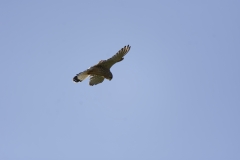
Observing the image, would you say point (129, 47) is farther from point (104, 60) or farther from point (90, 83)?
point (90, 83)

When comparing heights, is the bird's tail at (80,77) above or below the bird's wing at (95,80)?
below

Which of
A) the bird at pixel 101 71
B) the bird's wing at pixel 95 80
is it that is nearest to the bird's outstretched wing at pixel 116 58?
the bird at pixel 101 71

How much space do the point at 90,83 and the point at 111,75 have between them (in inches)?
57.7

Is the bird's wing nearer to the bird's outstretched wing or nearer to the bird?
the bird

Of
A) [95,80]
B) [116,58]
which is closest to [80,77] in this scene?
[95,80]

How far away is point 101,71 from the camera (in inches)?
810

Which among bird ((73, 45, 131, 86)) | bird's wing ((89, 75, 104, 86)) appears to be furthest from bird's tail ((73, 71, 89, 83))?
bird's wing ((89, 75, 104, 86))

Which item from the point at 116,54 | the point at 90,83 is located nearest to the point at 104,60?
the point at 116,54

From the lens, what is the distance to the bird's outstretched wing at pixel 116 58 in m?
19.8

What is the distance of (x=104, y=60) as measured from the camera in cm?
2009

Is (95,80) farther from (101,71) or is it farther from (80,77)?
(101,71)

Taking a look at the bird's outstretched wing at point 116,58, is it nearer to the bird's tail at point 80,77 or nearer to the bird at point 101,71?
the bird at point 101,71

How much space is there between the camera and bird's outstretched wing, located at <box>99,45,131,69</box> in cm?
1975

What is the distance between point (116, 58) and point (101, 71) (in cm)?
99
